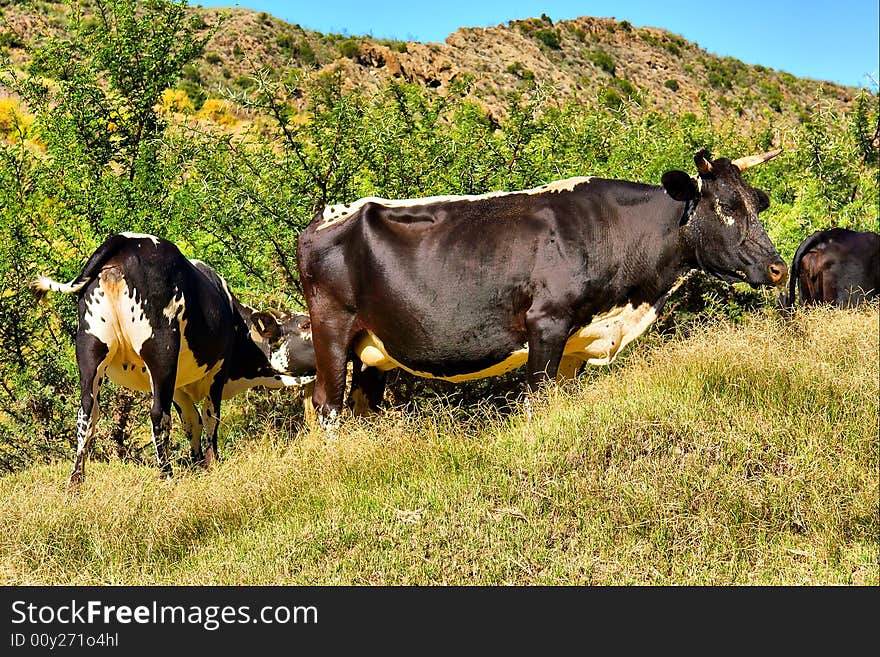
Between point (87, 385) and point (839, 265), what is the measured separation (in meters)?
9.80

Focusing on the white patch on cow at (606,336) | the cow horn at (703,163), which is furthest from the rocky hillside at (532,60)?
the white patch on cow at (606,336)

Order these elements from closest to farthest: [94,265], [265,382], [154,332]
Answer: [94,265] < [154,332] < [265,382]

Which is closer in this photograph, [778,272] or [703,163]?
[778,272]

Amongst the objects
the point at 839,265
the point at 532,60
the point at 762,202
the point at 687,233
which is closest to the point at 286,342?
the point at 687,233

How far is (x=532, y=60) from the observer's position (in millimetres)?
65125

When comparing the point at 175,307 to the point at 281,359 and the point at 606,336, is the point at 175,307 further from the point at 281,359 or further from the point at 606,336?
the point at 606,336

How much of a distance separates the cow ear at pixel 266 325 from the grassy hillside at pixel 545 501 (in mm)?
2361

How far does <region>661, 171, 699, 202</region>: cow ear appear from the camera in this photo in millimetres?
6926

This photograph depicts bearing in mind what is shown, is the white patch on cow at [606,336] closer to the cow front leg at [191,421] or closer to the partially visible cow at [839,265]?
the cow front leg at [191,421]

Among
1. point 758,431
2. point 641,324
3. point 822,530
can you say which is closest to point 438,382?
point 641,324

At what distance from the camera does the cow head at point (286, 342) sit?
9.08m

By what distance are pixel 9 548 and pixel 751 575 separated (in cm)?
413

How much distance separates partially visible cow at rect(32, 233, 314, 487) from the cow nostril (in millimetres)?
4423

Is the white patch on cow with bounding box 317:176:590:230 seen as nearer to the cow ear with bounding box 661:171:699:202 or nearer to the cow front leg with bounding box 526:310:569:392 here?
the cow ear with bounding box 661:171:699:202
